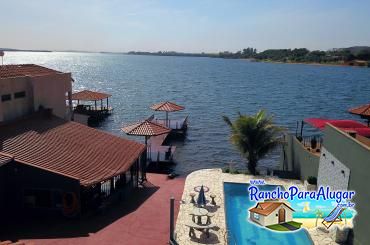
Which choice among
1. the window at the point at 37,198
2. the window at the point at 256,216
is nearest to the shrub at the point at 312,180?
the window at the point at 256,216

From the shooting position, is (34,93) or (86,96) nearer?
(34,93)

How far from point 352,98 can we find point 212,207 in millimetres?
84864

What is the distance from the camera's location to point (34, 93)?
2456 centimetres

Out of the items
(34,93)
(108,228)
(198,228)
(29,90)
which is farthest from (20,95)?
(198,228)

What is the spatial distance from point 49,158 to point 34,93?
7.58 meters

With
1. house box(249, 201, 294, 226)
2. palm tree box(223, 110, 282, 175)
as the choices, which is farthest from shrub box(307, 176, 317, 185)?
palm tree box(223, 110, 282, 175)

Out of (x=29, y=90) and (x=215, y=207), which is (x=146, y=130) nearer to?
(x=29, y=90)

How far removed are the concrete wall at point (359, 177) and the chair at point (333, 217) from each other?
45.0 inches

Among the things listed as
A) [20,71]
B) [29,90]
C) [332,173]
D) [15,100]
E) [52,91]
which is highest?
[20,71]

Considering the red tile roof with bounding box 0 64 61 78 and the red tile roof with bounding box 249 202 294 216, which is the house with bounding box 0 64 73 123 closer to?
the red tile roof with bounding box 0 64 61 78

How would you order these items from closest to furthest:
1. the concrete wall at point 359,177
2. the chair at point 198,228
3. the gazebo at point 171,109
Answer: the concrete wall at point 359,177
the chair at point 198,228
the gazebo at point 171,109

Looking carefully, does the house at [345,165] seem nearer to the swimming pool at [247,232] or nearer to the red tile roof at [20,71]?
the swimming pool at [247,232]

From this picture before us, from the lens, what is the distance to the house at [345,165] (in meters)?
15.4

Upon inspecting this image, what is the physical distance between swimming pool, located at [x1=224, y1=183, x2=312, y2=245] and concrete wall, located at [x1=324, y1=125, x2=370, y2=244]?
2289 mm
